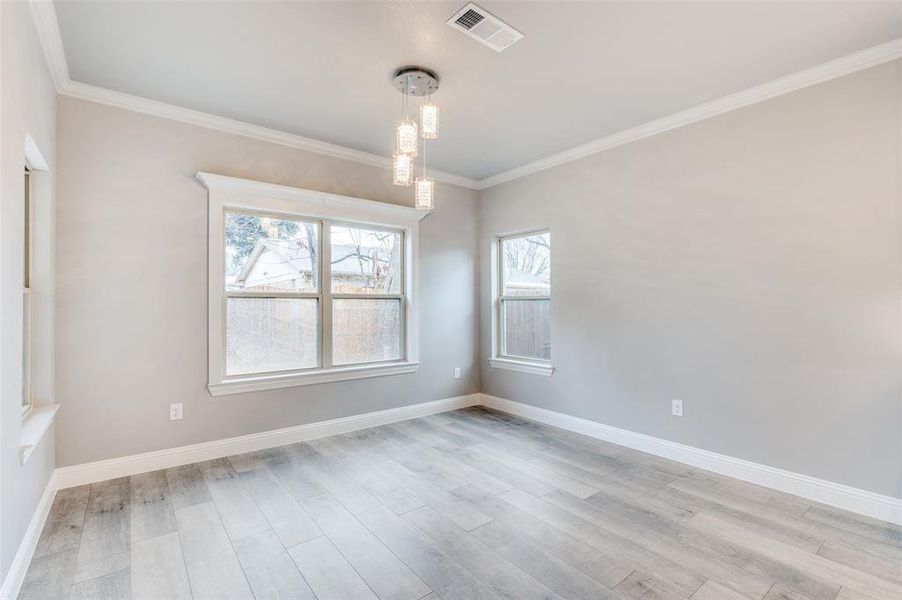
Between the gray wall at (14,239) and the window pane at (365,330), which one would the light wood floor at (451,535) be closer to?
the gray wall at (14,239)

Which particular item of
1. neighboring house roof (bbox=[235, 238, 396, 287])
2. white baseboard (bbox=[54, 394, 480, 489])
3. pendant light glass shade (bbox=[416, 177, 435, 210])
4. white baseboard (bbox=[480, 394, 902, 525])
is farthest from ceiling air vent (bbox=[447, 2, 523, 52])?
white baseboard (bbox=[54, 394, 480, 489])

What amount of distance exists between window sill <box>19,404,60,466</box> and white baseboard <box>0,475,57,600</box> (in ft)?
1.20

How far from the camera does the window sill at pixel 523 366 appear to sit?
4.20 m

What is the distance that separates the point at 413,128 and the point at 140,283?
2169 mm

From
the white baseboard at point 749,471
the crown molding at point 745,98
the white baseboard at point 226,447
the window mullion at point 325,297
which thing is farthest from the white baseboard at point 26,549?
the crown molding at point 745,98

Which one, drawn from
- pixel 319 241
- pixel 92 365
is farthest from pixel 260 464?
pixel 319 241

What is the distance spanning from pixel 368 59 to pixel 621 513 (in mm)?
2941

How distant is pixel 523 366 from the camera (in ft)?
14.5

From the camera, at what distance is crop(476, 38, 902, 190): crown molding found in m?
2.39

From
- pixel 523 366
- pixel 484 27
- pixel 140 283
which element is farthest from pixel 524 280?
pixel 140 283

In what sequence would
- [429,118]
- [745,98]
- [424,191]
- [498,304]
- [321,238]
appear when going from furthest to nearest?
[498,304] < [321,238] < [745,98] < [424,191] < [429,118]

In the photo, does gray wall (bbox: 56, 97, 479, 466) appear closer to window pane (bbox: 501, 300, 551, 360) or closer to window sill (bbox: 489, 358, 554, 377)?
window sill (bbox: 489, 358, 554, 377)

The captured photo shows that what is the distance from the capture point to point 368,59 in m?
2.47

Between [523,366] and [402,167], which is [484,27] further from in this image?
[523,366]
